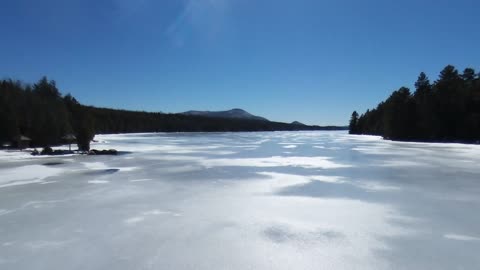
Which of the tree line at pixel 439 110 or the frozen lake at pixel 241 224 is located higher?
the tree line at pixel 439 110

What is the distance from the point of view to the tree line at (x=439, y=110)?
5834 cm

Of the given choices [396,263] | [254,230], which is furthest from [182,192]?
[396,263]

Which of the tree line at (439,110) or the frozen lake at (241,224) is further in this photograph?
the tree line at (439,110)

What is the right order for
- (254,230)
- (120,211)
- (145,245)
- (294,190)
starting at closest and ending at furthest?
(145,245) < (254,230) < (120,211) < (294,190)

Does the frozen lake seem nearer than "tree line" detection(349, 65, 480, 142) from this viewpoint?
Yes

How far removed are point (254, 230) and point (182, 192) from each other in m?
5.63

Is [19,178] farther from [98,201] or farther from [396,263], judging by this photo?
[396,263]

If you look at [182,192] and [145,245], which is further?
[182,192]

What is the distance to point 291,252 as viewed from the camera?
22.1 feet

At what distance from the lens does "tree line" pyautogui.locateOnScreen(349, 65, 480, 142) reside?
58.3 meters

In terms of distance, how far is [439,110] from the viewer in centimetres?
6175

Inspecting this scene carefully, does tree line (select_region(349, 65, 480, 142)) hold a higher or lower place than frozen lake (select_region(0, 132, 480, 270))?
higher

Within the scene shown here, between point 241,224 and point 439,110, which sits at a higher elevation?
point 439,110

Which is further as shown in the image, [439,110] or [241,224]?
[439,110]
